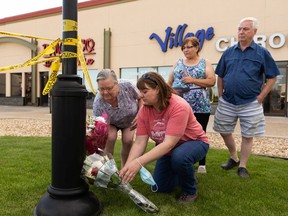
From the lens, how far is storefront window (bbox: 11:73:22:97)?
20578 mm

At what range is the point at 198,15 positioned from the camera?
45.6 ft

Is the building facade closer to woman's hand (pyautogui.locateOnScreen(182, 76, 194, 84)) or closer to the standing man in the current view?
woman's hand (pyautogui.locateOnScreen(182, 76, 194, 84))

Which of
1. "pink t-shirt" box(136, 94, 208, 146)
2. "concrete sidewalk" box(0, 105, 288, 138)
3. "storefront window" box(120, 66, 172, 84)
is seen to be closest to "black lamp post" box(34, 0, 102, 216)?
"pink t-shirt" box(136, 94, 208, 146)

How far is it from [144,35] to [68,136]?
13646 mm

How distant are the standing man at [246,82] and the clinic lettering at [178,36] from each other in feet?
33.9

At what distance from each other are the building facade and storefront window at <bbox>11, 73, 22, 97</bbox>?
0.05 m

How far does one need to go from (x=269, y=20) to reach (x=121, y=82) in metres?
10.7

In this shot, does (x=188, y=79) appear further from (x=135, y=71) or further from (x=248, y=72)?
(x=135, y=71)

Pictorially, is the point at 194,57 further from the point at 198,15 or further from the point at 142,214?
the point at 198,15

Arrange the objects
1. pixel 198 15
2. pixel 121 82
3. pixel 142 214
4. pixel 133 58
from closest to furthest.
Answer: pixel 142 214 < pixel 121 82 < pixel 198 15 < pixel 133 58

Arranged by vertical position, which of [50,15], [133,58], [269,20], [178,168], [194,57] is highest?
[50,15]

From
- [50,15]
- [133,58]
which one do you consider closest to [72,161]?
[133,58]

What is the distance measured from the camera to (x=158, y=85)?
251 cm

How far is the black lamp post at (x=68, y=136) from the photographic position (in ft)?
7.59
